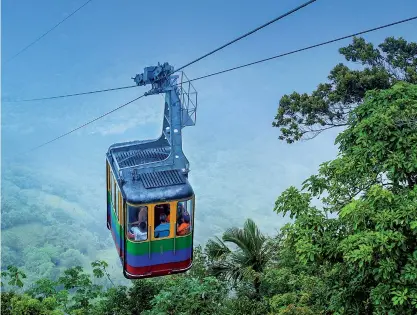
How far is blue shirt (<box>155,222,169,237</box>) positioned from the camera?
1070 centimetres

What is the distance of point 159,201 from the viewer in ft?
34.1

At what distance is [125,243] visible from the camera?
1080 centimetres

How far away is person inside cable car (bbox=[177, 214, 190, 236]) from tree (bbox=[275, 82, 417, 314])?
2640 mm

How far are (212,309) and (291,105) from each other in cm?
701

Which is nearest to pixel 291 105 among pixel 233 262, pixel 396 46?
pixel 396 46

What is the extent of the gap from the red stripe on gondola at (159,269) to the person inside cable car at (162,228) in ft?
2.01

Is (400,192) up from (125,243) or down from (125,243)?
up

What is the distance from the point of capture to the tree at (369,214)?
7.12m

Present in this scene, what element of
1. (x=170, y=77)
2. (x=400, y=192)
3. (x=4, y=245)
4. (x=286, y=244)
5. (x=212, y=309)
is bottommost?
(x=4, y=245)

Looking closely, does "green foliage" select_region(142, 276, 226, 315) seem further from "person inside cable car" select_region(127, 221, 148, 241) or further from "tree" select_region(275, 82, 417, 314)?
"tree" select_region(275, 82, 417, 314)

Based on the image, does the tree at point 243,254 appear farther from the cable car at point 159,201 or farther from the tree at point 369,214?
the tree at point 369,214

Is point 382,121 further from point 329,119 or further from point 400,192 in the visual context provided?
point 329,119

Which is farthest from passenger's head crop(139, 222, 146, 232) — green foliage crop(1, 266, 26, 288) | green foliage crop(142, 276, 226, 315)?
green foliage crop(1, 266, 26, 288)

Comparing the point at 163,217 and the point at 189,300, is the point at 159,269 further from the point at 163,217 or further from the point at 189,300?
the point at 163,217
